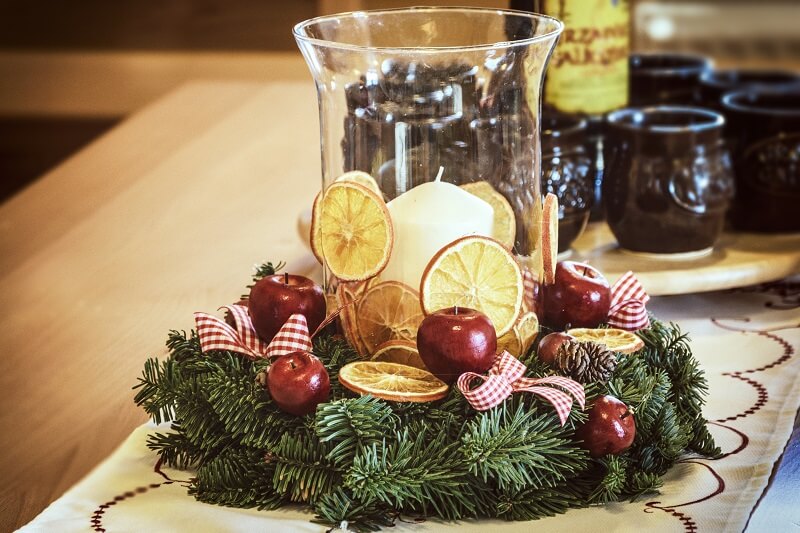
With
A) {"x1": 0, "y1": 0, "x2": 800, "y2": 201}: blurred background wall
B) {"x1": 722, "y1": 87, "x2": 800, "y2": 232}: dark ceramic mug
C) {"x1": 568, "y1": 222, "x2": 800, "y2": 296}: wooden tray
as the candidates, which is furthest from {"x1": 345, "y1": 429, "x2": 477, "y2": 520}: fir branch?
{"x1": 0, "y1": 0, "x2": 800, "y2": 201}: blurred background wall

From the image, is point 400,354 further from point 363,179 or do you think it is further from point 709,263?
point 709,263

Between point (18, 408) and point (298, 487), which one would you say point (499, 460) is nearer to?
point (298, 487)

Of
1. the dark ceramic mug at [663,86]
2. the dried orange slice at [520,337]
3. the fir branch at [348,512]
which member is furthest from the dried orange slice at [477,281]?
the dark ceramic mug at [663,86]

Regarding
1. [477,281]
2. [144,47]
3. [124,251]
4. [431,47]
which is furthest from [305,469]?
[144,47]

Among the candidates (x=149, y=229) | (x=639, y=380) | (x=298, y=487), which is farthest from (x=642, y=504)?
(x=149, y=229)

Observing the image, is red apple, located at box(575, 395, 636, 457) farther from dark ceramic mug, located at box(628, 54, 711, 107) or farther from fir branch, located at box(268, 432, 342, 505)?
dark ceramic mug, located at box(628, 54, 711, 107)

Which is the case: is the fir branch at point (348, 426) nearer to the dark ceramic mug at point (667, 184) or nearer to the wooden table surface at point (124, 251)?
the wooden table surface at point (124, 251)
